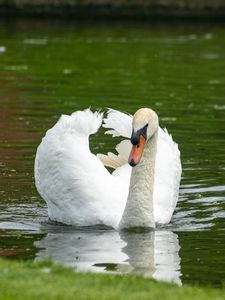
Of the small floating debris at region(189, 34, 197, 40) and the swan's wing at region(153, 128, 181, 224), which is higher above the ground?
the swan's wing at region(153, 128, 181, 224)

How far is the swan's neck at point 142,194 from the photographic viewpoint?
12.3 metres

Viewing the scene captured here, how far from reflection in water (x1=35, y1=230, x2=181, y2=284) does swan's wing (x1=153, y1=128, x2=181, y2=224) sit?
482 millimetres

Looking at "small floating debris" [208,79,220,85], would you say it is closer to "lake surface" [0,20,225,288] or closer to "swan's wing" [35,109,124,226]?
"lake surface" [0,20,225,288]

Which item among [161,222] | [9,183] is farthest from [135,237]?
[9,183]

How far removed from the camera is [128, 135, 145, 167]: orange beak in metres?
Result: 11.9

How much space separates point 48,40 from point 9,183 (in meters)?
24.5

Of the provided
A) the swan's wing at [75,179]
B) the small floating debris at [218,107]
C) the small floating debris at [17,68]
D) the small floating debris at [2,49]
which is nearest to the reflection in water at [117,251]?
the swan's wing at [75,179]

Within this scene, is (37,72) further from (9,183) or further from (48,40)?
(9,183)

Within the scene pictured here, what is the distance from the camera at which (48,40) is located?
39.0 meters

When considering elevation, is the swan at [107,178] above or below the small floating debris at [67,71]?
above

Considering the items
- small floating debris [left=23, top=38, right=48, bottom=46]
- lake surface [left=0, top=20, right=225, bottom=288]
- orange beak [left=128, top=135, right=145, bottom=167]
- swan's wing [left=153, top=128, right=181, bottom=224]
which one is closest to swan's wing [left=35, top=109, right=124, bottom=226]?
lake surface [left=0, top=20, right=225, bottom=288]

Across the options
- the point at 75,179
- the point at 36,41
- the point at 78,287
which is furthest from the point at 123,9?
the point at 78,287

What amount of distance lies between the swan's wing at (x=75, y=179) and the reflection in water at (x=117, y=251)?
0.27 m

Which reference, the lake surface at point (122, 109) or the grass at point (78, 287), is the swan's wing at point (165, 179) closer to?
the lake surface at point (122, 109)
